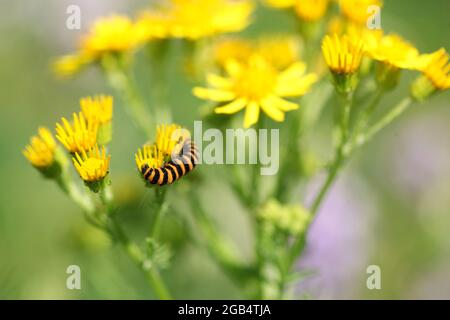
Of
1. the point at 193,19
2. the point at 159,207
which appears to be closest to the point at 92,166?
the point at 159,207

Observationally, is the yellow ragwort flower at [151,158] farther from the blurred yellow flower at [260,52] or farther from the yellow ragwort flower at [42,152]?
the blurred yellow flower at [260,52]

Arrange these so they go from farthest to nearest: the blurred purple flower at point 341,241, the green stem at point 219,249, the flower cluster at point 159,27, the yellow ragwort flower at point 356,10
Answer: the blurred purple flower at point 341,241 < the flower cluster at point 159,27 < the green stem at point 219,249 < the yellow ragwort flower at point 356,10

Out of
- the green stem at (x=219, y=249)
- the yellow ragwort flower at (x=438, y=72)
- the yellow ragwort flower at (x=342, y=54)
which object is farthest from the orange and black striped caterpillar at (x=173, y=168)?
the yellow ragwort flower at (x=438, y=72)

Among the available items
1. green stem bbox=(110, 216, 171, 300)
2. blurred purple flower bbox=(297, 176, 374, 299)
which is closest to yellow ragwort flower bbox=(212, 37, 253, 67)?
green stem bbox=(110, 216, 171, 300)

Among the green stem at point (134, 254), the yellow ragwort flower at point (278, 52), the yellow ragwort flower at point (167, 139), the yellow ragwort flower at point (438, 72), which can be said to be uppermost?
the yellow ragwort flower at point (278, 52)

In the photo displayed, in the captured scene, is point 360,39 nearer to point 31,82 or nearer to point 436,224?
point 436,224
